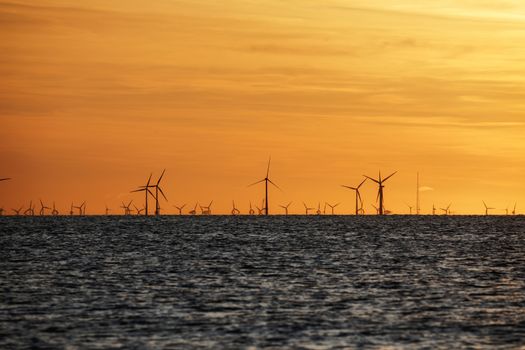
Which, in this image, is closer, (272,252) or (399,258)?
(399,258)

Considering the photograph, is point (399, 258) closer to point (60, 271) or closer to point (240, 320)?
point (60, 271)

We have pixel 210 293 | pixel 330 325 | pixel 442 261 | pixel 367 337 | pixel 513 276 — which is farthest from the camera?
pixel 442 261

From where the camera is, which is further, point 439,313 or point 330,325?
point 439,313

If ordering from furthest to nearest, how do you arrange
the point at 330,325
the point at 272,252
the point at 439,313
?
the point at 272,252, the point at 439,313, the point at 330,325

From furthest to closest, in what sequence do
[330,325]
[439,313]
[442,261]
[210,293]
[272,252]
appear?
[272,252] → [442,261] → [210,293] → [439,313] → [330,325]

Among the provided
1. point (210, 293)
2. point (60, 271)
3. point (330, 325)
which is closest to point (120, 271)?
point (60, 271)

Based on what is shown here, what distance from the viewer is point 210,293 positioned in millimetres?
81750

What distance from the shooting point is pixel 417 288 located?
3460 inches

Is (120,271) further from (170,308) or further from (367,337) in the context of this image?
(367,337)

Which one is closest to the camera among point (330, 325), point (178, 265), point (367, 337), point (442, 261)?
point (367, 337)

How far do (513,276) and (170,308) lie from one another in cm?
4726

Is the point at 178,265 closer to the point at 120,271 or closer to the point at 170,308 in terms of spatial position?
the point at 120,271

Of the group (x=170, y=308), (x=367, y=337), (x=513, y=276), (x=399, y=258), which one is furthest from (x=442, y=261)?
(x=367, y=337)

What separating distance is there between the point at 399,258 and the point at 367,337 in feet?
269
